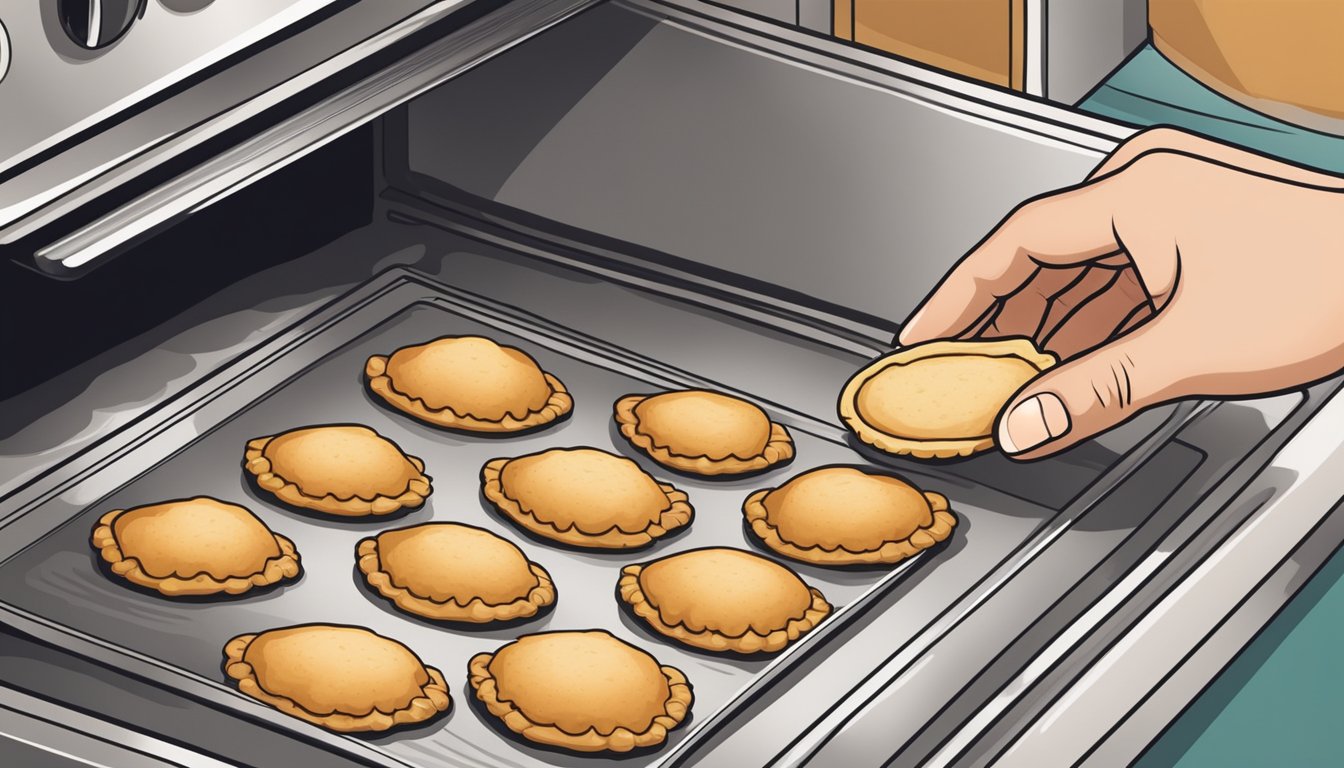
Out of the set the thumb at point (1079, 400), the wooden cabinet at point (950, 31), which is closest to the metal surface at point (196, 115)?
the thumb at point (1079, 400)

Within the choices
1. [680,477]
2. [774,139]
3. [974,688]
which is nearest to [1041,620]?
[974,688]

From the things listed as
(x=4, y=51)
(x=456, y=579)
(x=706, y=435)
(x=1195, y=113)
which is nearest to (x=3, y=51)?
(x=4, y=51)

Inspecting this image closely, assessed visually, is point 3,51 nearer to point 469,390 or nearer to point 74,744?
point 74,744

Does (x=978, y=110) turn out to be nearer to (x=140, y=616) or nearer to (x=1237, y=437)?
(x=1237, y=437)

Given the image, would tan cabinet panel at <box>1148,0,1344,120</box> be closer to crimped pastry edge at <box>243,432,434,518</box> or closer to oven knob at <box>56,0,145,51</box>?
crimped pastry edge at <box>243,432,434,518</box>

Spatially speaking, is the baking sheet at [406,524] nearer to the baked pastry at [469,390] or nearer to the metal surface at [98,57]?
the baked pastry at [469,390]

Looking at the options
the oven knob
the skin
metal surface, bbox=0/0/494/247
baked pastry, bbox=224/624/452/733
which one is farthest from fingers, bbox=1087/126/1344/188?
the oven knob

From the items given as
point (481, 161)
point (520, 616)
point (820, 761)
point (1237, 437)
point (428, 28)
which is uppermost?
point (481, 161)
